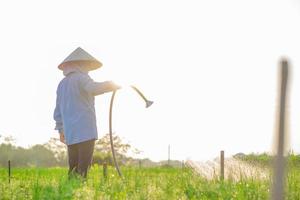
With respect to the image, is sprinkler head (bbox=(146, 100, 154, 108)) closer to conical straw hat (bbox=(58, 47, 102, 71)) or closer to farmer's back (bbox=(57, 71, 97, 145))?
farmer's back (bbox=(57, 71, 97, 145))

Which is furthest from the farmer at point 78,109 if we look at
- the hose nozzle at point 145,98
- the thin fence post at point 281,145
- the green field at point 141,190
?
the thin fence post at point 281,145

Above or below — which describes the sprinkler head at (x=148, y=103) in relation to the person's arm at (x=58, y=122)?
above

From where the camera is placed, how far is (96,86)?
5598 millimetres

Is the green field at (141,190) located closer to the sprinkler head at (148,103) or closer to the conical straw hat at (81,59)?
the sprinkler head at (148,103)

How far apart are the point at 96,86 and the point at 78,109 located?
37 centimetres

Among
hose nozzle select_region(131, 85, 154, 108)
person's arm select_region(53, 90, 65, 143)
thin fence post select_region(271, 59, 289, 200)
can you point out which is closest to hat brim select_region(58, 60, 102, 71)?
person's arm select_region(53, 90, 65, 143)

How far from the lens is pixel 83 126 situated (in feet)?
18.7

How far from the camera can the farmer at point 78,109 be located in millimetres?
5629

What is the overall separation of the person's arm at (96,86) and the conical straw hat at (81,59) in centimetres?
30

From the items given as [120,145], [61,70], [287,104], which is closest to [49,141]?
[120,145]

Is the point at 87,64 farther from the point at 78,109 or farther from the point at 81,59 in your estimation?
the point at 78,109

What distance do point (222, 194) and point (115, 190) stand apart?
0.93 m

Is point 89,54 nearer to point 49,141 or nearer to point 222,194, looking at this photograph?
point 222,194

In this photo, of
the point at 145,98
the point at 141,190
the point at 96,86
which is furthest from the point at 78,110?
the point at 141,190
